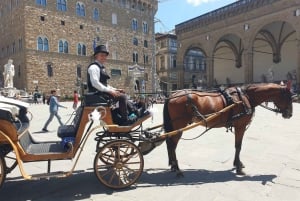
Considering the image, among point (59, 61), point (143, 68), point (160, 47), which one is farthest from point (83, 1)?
point (160, 47)

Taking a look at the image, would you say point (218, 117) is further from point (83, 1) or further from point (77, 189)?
point (83, 1)

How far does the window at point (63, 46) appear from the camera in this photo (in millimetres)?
40781

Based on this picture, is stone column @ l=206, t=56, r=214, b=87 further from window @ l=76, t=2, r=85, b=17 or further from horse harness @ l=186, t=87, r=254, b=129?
horse harness @ l=186, t=87, r=254, b=129

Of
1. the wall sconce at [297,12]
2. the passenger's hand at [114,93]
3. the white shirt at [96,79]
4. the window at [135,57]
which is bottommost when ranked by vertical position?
the passenger's hand at [114,93]

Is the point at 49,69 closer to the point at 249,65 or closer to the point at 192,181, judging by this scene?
the point at 249,65

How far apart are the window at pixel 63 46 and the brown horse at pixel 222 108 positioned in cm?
3770

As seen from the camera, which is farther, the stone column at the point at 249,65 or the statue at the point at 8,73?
the stone column at the point at 249,65

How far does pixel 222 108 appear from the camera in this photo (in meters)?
5.50

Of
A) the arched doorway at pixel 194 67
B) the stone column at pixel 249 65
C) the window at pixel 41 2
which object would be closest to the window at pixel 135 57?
the arched doorway at pixel 194 67

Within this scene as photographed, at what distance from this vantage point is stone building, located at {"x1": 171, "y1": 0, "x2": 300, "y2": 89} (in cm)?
3334

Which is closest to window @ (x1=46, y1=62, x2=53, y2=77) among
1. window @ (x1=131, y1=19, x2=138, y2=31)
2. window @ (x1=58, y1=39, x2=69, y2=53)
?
window @ (x1=58, y1=39, x2=69, y2=53)

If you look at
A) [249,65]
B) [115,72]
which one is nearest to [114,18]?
[115,72]

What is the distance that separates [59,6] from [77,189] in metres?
39.8

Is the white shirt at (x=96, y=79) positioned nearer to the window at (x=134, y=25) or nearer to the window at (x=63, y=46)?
the window at (x=63, y=46)
